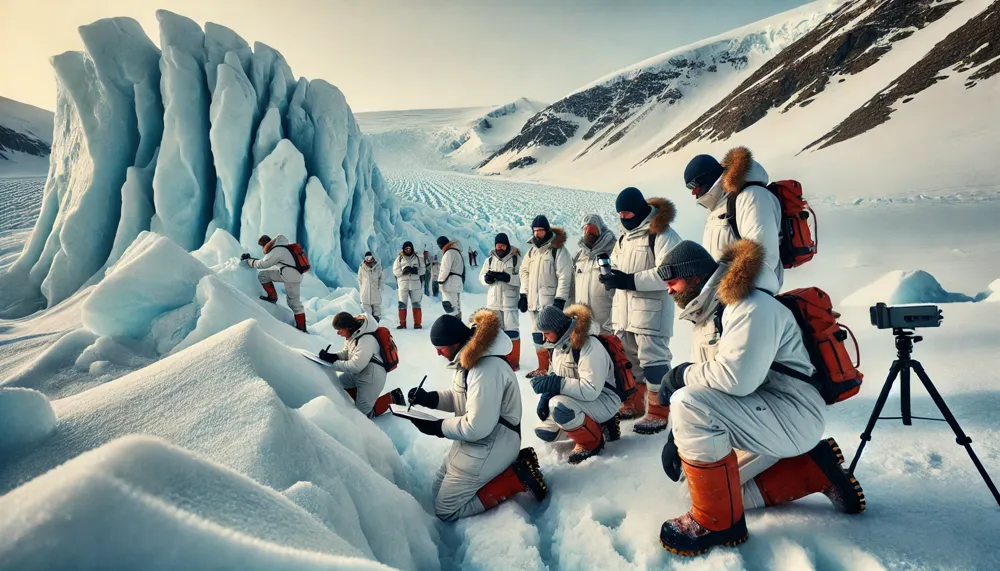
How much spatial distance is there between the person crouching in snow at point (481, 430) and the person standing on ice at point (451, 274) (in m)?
4.51

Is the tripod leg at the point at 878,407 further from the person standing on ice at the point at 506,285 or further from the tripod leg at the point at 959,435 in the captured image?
the person standing on ice at the point at 506,285

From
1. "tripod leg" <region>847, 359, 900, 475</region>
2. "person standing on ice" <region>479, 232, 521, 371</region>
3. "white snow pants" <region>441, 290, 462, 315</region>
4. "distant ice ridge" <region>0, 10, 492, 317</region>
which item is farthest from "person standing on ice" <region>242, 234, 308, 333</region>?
"tripod leg" <region>847, 359, 900, 475</region>

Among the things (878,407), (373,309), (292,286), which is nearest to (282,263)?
(292,286)

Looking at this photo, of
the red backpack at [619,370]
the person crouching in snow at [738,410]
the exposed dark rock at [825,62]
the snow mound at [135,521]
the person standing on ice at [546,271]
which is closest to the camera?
the snow mound at [135,521]

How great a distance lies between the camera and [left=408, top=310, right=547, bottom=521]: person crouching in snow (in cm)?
239

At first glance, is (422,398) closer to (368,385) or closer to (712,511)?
(368,385)

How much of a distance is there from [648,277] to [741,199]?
778mm

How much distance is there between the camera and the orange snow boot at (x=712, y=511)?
1791mm

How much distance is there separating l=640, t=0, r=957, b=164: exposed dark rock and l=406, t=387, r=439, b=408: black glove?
39.1 m

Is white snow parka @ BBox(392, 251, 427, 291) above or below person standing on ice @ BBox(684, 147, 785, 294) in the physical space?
below

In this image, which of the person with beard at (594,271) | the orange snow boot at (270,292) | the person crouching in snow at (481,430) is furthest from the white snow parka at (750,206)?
the orange snow boot at (270,292)

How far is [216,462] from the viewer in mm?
1404

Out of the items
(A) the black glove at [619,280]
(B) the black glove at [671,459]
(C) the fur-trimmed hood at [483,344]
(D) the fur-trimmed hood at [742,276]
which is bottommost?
(B) the black glove at [671,459]

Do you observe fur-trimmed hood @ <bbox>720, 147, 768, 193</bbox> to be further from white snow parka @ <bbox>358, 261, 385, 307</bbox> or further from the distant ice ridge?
the distant ice ridge
